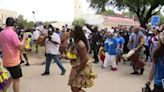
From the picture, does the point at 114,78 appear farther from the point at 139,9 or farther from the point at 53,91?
the point at 139,9

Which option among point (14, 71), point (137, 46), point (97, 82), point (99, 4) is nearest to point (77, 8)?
point (99, 4)

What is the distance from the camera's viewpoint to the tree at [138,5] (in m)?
31.0

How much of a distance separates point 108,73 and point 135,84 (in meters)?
2.56

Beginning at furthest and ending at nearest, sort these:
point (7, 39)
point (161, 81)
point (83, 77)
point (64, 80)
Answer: point (64, 80)
point (7, 39)
point (83, 77)
point (161, 81)

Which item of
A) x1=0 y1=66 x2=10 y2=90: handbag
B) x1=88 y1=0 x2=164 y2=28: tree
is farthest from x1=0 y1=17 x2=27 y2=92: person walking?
x1=88 y1=0 x2=164 y2=28: tree

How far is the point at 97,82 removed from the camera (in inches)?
448

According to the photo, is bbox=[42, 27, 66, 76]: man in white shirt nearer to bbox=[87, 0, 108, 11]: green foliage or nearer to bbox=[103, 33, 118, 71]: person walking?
bbox=[103, 33, 118, 71]: person walking

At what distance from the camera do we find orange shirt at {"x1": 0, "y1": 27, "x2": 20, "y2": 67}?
25.7 feet

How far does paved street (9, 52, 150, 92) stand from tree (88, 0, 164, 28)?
1742 centimetres

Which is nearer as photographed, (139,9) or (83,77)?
(83,77)

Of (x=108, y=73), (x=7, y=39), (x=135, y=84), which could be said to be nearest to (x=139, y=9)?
(x=108, y=73)

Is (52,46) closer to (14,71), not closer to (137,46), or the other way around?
(137,46)

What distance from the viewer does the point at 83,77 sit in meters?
6.71

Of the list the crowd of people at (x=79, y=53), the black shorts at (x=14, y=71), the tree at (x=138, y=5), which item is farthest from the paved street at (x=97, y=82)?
the tree at (x=138, y=5)
